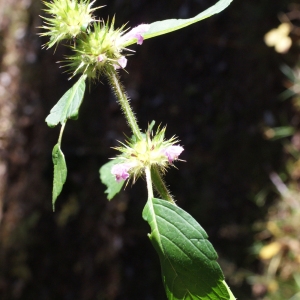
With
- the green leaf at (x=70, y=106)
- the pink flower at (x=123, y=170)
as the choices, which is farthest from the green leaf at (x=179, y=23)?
the pink flower at (x=123, y=170)

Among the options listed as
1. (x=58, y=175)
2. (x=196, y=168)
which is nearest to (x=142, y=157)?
(x=58, y=175)

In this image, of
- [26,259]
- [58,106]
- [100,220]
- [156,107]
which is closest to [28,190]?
[26,259]

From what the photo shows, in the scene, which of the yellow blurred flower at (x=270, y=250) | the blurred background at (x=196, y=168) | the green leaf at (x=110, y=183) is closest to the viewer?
the green leaf at (x=110, y=183)

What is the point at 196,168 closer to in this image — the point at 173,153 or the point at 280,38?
the point at 280,38

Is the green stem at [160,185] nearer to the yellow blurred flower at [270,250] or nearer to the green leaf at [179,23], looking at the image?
the green leaf at [179,23]

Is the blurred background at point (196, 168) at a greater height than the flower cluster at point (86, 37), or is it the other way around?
the blurred background at point (196, 168)

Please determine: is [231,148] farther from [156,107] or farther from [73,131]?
[73,131]
